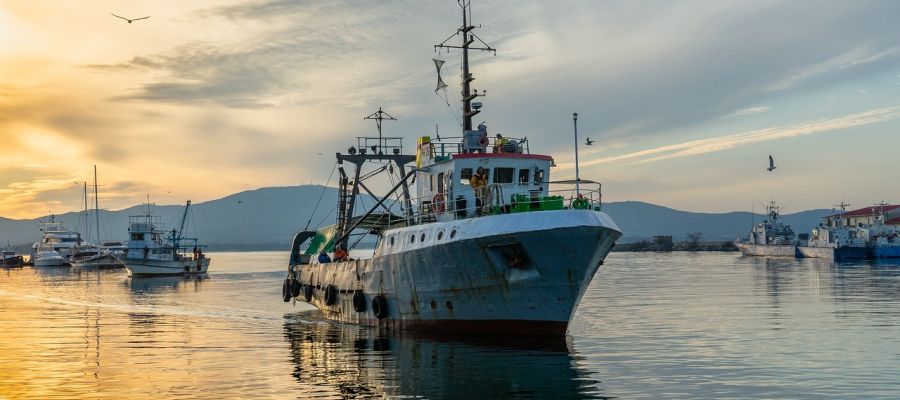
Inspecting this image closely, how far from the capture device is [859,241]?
119m

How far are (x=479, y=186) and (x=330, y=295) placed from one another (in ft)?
38.2

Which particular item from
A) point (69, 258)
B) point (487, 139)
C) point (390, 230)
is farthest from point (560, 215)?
point (69, 258)

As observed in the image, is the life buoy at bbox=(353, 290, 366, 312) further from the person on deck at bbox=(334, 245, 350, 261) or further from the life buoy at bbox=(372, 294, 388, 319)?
the person on deck at bbox=(334, 245, 350, 261)

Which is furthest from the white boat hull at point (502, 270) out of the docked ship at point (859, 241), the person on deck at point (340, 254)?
the docked ship at point (859, 241)

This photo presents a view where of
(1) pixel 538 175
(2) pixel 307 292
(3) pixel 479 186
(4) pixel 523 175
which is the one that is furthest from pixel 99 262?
(3) pixel 479 186

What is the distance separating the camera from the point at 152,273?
97.3m

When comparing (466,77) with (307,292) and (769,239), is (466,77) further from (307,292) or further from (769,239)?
(769,239)

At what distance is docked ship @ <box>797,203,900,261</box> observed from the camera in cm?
11406

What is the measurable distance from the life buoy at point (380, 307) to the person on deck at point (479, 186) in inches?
214

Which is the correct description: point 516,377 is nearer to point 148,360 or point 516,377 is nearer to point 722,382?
point 722,382

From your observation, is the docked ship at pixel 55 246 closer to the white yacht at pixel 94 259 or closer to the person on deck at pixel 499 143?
the white yacht at pixel 94 259

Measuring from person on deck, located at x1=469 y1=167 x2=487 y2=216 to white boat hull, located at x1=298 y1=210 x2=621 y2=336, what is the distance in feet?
5.72

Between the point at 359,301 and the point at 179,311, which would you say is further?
the point at 179,311

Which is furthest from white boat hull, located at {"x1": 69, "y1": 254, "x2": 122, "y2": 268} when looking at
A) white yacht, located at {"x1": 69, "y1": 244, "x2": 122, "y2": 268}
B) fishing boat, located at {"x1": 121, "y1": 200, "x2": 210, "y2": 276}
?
fishing boat, located at {"x1": 121, "y1": 200, "x2": 210, "y2": 276}
